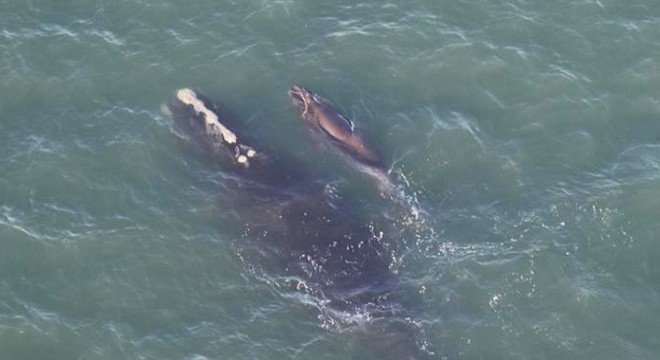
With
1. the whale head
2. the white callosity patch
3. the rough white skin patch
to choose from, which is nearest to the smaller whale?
the whale head

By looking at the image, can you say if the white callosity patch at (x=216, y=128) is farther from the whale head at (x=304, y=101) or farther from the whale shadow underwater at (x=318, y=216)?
the whale head at (x=304, y=101)

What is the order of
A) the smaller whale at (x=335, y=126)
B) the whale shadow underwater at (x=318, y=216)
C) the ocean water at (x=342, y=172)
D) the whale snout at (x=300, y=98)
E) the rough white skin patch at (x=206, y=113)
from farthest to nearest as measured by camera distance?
1. the whale snout at (x=300, y=98)
2. the smaller whale at (x=335, y=126)
3. the rough white skin patch at (x=206, y=113)
4. the whale shadow underwater at (x=318, y=216)
5. the ocean water at (x=342, y=172)

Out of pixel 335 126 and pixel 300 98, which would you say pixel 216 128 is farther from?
pixel 335 126

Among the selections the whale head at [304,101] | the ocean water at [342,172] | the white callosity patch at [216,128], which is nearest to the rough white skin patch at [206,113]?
the white callosity patch at [216,128]

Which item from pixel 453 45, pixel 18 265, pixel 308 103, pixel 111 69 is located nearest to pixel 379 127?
pixel 308 103

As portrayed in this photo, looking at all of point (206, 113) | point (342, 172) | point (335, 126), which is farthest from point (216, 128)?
point (342, 172)

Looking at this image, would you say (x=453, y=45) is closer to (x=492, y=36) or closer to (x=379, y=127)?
(x=492, y=36)
